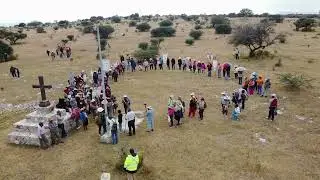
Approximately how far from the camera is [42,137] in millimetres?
15219

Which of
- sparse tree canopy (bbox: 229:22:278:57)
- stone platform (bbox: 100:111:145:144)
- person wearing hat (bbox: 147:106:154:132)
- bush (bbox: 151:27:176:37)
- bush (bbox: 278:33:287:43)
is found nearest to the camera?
stone platform (bbox: 100:111:145:144)

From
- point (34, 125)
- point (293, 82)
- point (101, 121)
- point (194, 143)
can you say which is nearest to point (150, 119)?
point (101, 121)

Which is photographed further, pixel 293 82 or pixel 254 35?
pixel 254 35

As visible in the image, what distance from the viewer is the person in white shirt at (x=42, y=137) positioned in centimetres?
1508

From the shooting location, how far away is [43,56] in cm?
4206

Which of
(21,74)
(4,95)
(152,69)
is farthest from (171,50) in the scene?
(4,95)

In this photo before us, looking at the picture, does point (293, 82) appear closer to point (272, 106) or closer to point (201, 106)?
point (272, 106)

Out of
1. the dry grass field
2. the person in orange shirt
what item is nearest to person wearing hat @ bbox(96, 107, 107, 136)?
the dry grass field

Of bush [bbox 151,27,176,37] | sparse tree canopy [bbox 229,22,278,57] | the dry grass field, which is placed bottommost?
the dry grass field

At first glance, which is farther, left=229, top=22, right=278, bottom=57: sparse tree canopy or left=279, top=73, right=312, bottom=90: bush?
left=229, top=22, right=278, bottom=57: sparse tree canopy

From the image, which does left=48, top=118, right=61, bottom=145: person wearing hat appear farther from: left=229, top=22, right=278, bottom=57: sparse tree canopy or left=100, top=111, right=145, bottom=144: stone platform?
left=229, top=22, right=278, bottom=57: sparse tree canopy

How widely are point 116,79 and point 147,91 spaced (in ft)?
12.5

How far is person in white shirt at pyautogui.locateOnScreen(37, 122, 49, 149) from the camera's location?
1508 cm

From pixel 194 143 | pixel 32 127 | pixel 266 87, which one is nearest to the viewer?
pixel 194 143
